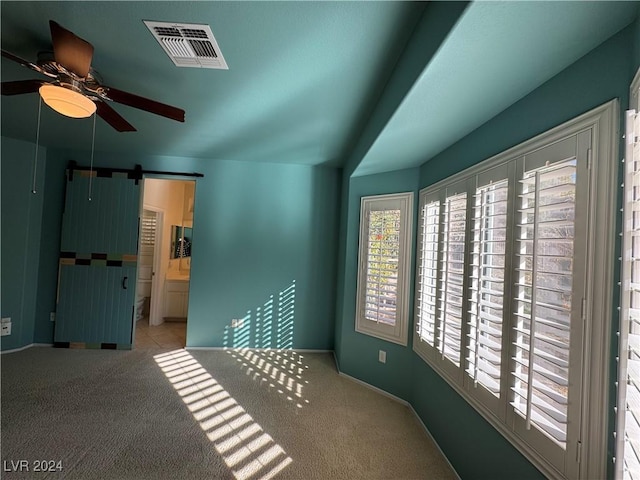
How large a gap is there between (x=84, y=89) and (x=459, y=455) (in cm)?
328

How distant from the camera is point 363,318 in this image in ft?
10.8

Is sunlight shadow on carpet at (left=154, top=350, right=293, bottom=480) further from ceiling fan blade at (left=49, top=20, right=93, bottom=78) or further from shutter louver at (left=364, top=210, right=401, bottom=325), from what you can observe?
ceiling fan blade at (left=49, top=20, right=93, bottom=78)

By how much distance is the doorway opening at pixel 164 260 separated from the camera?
16.6 feet

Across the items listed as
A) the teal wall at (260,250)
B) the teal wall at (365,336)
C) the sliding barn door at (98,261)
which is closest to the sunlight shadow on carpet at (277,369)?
the teal wall at (260,250)

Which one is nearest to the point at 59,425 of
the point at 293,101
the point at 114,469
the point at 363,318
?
the point at 114,469

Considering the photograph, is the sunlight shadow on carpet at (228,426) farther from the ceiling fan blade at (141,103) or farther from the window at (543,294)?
the ceiling fan blade at (141,103)

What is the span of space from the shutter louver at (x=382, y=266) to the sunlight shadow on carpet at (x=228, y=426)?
1539mm

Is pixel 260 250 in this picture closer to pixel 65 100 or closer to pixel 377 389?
pixel 377 389

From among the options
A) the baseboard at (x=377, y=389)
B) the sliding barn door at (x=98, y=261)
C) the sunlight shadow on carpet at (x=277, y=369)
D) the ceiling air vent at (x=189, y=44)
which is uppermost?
the ceiling air vent at (x=189, y=44)

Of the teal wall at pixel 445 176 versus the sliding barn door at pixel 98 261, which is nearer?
the teal wall at pixel 445 176

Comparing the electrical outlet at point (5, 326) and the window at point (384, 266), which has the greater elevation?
the window at point (384, 266)

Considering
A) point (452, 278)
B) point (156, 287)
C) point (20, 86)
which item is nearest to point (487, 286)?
point (452, 278)

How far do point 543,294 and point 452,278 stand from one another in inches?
34.5

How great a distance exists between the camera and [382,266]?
3.17 metres
